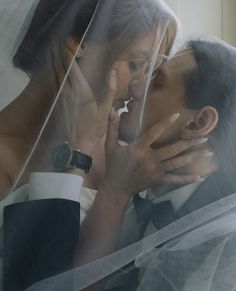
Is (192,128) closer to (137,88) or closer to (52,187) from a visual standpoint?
(137,88)

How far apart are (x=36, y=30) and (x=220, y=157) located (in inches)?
13.2

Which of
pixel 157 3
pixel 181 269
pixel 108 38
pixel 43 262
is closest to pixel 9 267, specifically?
pixel 43 262

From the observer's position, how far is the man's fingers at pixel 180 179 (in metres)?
0.64

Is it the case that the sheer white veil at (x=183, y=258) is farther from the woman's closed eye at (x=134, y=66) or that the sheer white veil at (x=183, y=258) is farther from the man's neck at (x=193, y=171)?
the woman's closed eye at (x=134, y=66)

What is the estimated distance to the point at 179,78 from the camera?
664mm

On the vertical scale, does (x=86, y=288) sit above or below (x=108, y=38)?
below

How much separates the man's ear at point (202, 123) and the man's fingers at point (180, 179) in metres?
0.06

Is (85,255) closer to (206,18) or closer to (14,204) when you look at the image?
(14,204)

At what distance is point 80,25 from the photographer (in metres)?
0.69

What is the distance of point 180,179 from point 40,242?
0.69 ft

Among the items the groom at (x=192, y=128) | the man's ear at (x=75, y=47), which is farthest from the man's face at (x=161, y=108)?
the man's ear at (x=75, y=47)

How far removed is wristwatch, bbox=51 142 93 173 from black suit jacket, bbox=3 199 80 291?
48 millimetres

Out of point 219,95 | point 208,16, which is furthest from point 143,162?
point 208,16

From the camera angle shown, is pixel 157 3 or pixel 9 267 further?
pixel 157 3
